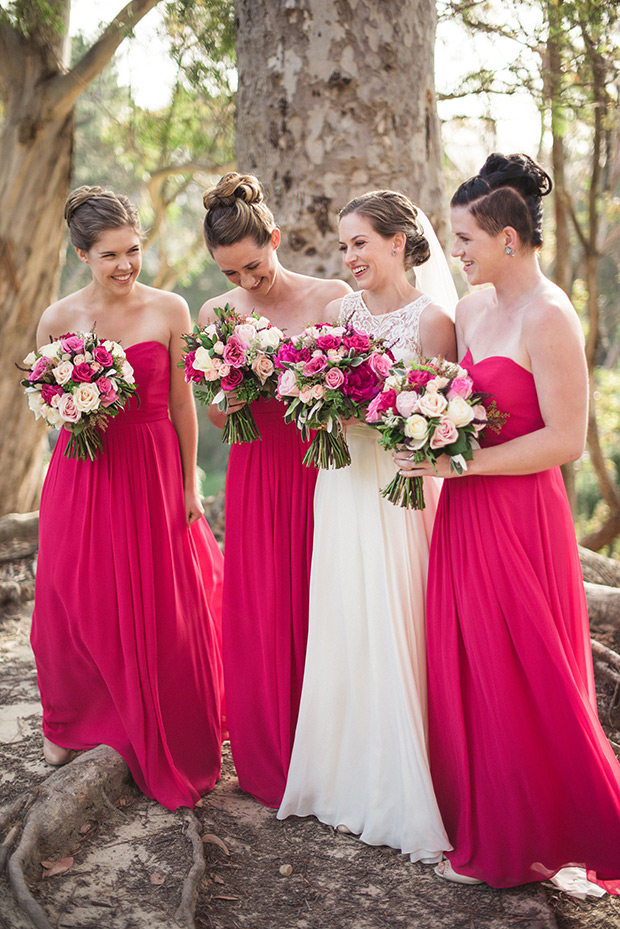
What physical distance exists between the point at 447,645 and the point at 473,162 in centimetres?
1115

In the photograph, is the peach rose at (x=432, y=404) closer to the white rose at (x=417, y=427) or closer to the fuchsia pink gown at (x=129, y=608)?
the white rose at (x=417, y=427)

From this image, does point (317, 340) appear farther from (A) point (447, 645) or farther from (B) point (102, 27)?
(B) point (102, 27)

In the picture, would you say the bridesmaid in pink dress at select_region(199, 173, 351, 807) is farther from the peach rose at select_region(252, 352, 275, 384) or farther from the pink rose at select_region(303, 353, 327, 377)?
the pink rose at select_region(303, 353, 327, 377)

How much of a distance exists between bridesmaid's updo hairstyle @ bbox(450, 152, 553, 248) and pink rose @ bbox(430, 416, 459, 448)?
0.77m

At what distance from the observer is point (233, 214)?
3.57 meters

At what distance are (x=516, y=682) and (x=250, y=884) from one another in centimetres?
135

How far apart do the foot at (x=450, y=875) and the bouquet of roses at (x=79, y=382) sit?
90.6 inches

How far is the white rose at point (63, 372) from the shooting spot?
3551 millimetres

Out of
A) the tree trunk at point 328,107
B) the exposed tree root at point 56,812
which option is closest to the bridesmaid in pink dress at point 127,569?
the exposed tree root at point 56,812

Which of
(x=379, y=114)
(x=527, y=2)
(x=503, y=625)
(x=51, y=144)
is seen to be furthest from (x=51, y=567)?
(x=527, y=2)

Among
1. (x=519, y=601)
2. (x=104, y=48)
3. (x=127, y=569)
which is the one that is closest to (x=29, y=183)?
(x=104, y=48)

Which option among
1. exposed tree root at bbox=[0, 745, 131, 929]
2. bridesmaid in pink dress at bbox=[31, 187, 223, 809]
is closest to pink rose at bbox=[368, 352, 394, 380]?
bridesmaid in pink dress at bbox=[31, 187, 223, 809]

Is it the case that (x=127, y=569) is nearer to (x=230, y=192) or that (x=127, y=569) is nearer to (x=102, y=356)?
(x=102, y=356)

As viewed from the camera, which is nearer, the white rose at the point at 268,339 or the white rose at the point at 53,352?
the white rose at the point at 268,339
